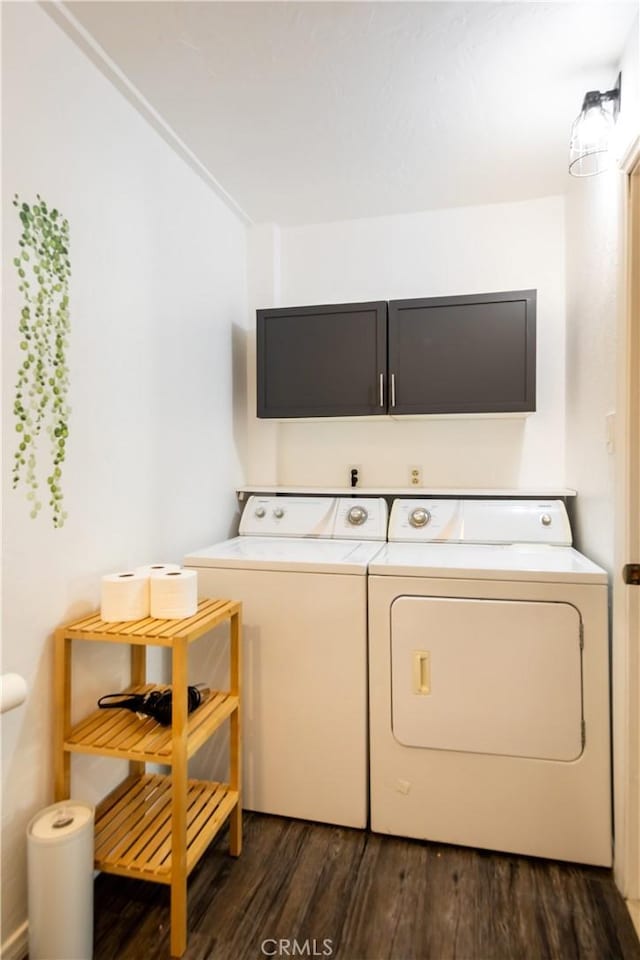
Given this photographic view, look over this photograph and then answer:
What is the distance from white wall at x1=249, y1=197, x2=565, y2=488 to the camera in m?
2.43

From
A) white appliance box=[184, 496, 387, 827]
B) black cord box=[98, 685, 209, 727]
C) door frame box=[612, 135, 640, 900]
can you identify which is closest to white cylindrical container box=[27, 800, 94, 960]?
black cord box=[98, 685, 209, 727]

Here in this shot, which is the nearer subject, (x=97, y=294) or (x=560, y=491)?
(x=97, y=294)

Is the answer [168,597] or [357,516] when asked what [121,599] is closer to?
[168,597]

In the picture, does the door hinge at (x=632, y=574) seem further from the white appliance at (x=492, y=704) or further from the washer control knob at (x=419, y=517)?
the washer control knob at (x=419, y=517)

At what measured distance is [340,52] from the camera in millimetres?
1540

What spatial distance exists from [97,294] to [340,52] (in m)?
1.01

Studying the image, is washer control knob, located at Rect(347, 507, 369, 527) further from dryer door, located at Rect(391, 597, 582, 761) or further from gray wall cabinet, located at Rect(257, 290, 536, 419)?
dryer door, located at Rect(391, 597, 582, 761)

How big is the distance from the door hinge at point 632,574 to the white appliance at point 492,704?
9 cm

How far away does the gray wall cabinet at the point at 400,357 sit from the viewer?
2170 mm

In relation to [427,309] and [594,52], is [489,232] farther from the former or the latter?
[594,52]

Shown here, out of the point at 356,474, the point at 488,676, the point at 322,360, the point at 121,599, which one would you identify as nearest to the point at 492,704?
the point at 488,676

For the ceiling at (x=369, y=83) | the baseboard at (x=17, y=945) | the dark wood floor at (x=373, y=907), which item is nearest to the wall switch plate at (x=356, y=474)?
the ceiling at (x=369, y=83)

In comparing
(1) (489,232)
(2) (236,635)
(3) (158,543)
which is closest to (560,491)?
(1) (489,232)

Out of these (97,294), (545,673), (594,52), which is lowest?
(545,673)
